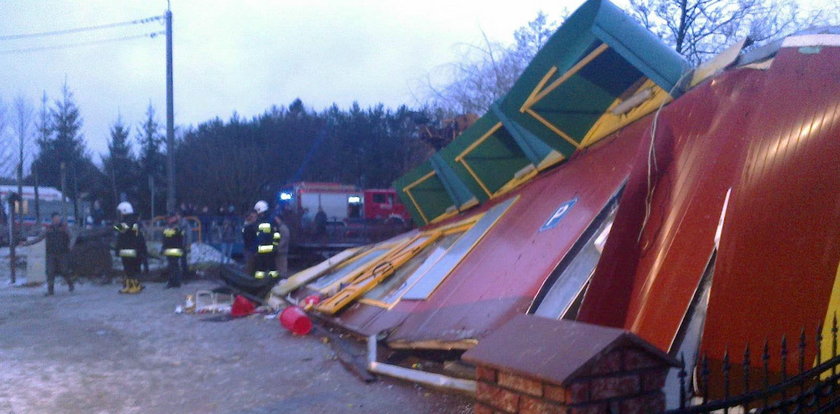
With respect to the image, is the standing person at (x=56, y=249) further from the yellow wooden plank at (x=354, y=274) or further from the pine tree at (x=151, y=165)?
A: the pine tree at (x=151, y=165)

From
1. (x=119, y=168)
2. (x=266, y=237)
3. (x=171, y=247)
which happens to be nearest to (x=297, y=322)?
(x=266, y=237)

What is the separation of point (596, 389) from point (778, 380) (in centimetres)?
184

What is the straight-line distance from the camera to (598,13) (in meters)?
6.42

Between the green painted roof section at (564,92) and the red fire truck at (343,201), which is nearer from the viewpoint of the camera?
the green painted roof section at (564,92)

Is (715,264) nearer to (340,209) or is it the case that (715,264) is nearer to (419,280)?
(419,280)

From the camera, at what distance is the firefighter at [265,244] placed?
1316 cm

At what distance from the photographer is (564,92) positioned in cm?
754

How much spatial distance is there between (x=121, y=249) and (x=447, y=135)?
7382 millimetres

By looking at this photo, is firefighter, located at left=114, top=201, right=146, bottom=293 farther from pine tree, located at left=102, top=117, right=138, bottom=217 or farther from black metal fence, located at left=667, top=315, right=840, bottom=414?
pine tree, located at left=102, top=117, right=138, bottom=217

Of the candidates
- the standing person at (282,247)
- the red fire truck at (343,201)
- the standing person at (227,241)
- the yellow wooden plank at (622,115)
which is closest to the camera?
the yellow wooden plank at (622,115)

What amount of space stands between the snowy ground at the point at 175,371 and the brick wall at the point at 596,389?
9.39 ft

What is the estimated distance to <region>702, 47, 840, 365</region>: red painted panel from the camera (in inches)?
159

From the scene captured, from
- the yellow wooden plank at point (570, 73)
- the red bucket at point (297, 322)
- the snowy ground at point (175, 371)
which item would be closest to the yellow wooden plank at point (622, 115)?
the yellow wooden plank at point (570, 73)

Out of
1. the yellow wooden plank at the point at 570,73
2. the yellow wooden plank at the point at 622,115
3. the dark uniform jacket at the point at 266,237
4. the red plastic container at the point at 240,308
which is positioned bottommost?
the red plastic container at the point at 240,308
